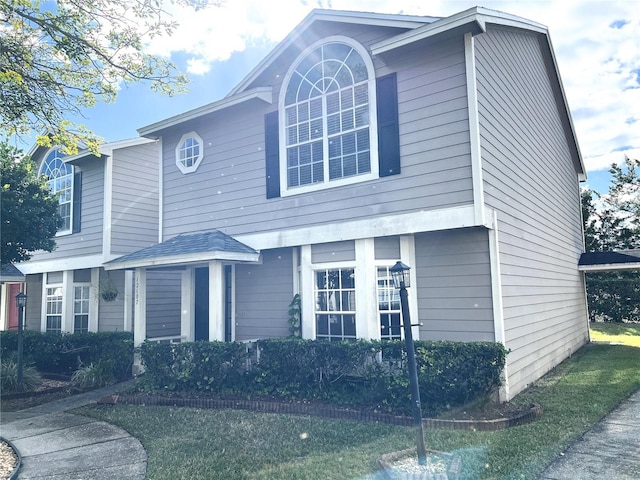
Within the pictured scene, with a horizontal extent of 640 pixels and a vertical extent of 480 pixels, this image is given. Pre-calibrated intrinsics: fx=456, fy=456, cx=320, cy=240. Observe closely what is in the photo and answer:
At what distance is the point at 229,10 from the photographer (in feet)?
22.1

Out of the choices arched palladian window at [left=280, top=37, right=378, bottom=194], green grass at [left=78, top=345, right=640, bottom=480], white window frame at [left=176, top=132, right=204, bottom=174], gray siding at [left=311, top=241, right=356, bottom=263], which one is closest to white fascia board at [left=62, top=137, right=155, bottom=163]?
white window frame at [left=176, top=132, right=204, bottom=174]

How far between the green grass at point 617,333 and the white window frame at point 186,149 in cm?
1310

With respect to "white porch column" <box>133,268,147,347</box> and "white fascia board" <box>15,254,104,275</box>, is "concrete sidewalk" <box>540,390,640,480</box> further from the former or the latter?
"white fascia board" <box>15,254,104,275</box>

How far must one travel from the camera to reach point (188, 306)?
34.1 ft

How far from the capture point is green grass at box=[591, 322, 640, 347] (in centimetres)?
1448

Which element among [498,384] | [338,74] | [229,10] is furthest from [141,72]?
[498,384]

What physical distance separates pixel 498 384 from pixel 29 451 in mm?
6216

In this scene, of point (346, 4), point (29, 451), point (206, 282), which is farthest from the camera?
point (206, 282)

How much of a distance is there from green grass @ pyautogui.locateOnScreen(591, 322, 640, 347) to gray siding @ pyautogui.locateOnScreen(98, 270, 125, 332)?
47.8 feet

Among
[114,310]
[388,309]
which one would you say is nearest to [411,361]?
[388,309]

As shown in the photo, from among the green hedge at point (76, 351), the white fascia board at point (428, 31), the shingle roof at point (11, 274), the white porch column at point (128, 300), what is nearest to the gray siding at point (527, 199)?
the white fascia board at point (428, 31)

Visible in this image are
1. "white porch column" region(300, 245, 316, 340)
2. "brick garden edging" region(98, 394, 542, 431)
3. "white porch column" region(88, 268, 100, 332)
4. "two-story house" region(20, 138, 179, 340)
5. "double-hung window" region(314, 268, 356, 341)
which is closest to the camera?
"brick garden edging" region(98, 394, 542, 431)

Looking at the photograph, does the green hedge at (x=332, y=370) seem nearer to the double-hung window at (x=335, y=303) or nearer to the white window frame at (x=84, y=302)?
the double-hung window at (x=335, y=303)

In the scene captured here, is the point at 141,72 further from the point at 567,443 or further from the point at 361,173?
the point at 567,443
